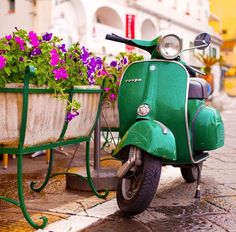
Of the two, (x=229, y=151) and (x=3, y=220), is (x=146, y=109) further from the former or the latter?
(x=229, y=151)

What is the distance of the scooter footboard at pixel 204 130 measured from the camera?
389cm

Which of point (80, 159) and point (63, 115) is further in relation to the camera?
point (80, 159)

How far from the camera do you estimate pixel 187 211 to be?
3.59m

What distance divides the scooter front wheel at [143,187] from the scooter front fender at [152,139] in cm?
7

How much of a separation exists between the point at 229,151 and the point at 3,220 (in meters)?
4.51

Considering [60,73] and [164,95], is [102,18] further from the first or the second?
[60,73]

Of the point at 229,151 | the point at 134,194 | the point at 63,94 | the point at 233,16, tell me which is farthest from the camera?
the point at 233,16

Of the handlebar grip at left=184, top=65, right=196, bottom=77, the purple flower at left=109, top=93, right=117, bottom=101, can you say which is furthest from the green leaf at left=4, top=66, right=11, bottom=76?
the purple flower at left=109, top=93, right=117, bottom=101

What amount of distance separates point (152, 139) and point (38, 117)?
2.55 ft

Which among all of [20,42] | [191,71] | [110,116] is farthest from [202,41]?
[20,42]

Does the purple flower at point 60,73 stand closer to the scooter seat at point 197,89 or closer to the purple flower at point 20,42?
the purple flower at point 20,42

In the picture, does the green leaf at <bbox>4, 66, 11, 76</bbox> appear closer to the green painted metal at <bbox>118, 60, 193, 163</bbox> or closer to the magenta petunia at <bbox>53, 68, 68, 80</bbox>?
the magenta petunia at <bbox>53, 68, 68, 80</bbox>

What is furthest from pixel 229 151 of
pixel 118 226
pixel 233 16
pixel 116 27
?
pixel 233 16

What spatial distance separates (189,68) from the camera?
13.4ft
